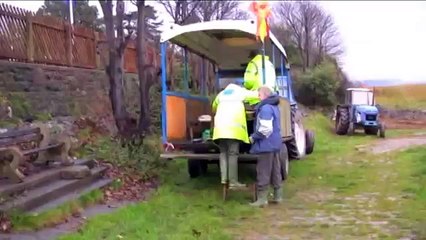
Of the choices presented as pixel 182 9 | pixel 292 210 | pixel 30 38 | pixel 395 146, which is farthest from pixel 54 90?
pixel 182 9

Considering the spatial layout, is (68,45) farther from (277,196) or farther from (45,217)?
(45,217)

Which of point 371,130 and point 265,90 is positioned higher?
point 265,90

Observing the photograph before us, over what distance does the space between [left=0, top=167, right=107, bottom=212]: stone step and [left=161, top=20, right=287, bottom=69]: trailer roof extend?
2629mm

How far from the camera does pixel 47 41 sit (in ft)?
46.1

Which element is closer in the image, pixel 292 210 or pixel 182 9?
pixel 292 210

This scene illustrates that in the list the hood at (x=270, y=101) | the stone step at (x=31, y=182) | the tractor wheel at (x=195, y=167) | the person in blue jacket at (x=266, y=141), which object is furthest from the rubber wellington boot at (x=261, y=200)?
the stone step at (x=31, y=182)

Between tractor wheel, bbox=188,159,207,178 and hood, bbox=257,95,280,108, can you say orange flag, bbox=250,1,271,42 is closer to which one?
hood, bbox=257,95,280,108

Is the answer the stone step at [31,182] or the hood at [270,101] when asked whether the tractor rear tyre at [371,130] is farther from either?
the stone step at [31,182]

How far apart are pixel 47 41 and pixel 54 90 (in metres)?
1.08

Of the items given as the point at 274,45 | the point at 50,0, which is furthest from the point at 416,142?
the point at 50,0

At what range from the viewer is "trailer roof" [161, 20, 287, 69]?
404 inches

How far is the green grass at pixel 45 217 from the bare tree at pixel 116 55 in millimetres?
3922

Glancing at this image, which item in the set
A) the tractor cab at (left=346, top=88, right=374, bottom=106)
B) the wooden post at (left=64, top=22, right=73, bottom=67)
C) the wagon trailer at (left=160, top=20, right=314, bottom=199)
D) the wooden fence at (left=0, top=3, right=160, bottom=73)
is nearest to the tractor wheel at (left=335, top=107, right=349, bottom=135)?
the tractor cab at (left=346, top=88, right=374, bottom=106)

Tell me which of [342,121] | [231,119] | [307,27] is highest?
[307,27]
